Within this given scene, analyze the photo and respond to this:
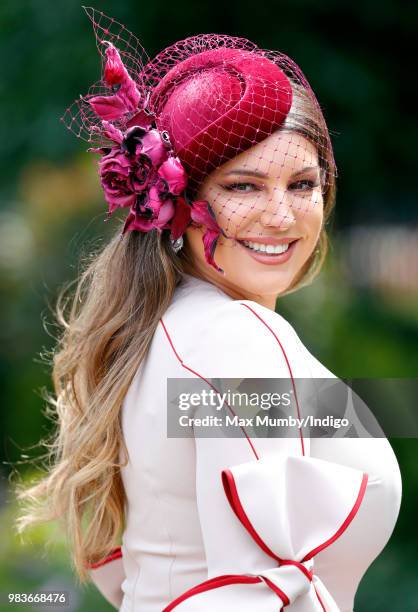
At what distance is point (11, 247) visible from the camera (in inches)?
174

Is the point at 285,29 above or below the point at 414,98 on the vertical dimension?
above

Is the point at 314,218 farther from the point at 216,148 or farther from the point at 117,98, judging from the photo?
the point at 117,98

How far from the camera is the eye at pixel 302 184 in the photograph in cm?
161

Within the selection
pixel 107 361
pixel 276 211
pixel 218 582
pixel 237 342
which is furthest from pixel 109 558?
pixel 276 211

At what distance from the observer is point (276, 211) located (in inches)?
61.7

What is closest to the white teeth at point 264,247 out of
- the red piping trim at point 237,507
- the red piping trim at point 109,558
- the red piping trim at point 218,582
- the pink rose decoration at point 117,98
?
the pink rose decoration at point 117,98

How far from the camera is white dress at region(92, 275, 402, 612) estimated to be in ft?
4.42

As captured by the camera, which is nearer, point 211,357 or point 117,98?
point 211,357

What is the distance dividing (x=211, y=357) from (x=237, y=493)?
0.20 m

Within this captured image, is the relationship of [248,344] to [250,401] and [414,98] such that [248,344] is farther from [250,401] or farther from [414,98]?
[414,98]

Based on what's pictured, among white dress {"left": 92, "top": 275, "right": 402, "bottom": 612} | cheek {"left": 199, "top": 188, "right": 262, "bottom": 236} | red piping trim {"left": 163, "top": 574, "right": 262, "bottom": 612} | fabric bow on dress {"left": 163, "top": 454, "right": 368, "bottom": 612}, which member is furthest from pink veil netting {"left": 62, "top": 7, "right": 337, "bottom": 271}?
red piping trim {"left": 163, "top": 574, "right": 262, "bottom": 612}

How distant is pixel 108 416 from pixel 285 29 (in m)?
3.45

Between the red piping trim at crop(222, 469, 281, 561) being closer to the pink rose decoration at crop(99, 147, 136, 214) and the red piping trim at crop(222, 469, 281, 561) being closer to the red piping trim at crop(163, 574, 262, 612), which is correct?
the red piping trim at crop(163, 574, 262, 612)

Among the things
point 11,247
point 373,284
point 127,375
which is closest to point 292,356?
point 127,375
